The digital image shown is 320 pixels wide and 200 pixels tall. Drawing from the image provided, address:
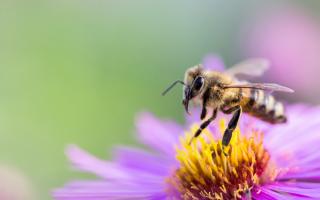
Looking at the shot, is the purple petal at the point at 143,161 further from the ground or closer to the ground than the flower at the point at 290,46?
closer to the ground

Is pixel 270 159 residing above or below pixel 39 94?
below

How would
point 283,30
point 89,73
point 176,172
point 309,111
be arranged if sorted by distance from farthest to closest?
1. point 89,73
2. point 283,30
3. point 309,111
4. point 176,172

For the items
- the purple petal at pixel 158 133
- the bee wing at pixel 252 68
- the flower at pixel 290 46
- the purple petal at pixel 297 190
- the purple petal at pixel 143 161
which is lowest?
the purple petal at pixel 297 190

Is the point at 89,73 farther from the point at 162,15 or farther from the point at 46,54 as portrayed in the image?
the point at 162,15

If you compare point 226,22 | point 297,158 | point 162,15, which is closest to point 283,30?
point 226,22

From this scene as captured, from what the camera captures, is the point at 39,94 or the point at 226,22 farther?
the point at 226,22

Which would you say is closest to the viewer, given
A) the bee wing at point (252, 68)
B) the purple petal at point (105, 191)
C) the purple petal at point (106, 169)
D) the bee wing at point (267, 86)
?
the bee wing at point (267, 86)

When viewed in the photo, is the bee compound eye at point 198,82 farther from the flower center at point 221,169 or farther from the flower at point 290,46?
the flower at point 290,46

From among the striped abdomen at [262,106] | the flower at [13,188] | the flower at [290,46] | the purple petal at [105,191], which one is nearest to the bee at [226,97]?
the striped abdomen at [262,106]
